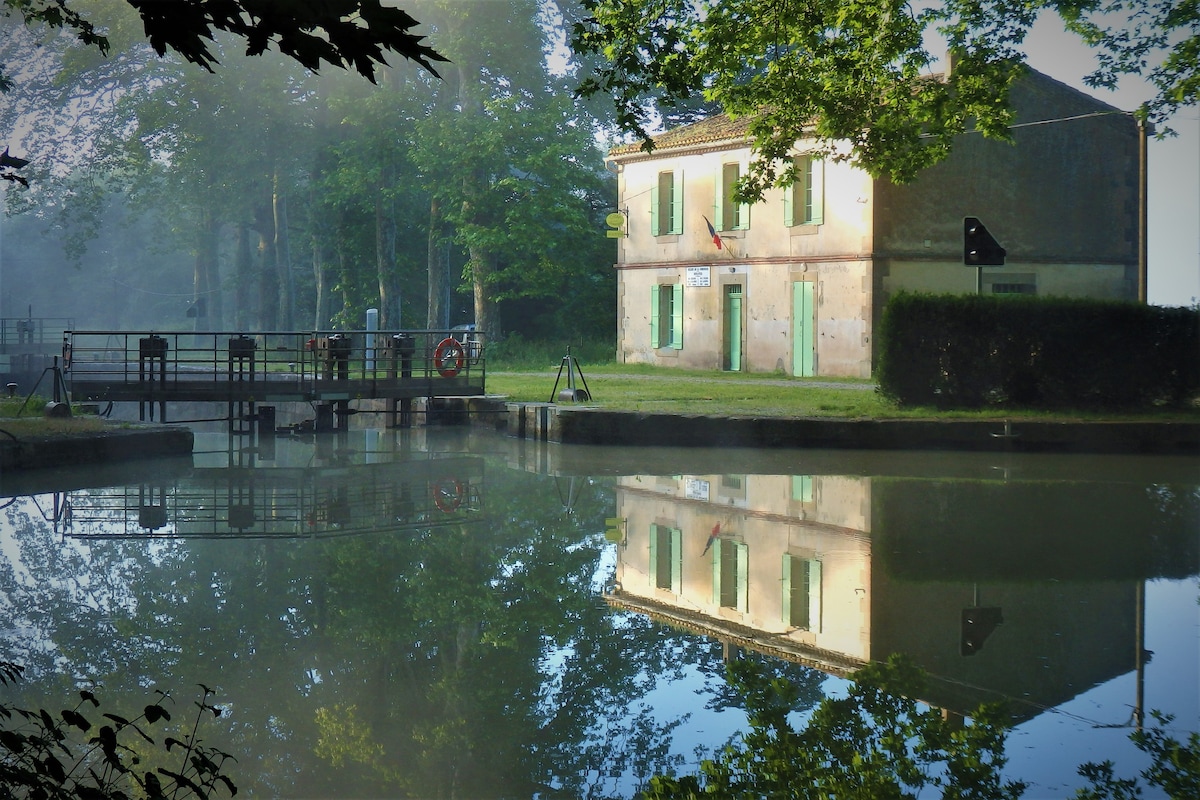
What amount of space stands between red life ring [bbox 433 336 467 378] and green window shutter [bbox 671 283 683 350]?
29.8 feet

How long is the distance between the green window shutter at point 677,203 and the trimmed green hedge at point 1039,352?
1388 centimetres

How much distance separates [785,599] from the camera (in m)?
7.87

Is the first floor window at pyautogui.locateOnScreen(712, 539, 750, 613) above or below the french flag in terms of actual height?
below

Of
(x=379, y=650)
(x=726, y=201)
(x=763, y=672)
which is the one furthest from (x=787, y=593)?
(x=726, y=201)

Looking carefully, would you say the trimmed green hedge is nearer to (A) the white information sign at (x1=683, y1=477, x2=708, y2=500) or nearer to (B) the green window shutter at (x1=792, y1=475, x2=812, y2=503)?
(B) the green window shutter at (x1=792, y1=475, x2=812, y2=503)

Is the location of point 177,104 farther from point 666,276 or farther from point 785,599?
point 785,599

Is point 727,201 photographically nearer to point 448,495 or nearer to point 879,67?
point 879,67

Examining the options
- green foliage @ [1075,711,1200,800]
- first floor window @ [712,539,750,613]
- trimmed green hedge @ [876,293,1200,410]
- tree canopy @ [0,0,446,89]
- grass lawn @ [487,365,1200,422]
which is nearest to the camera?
tree canopy @ [0,0,446,89]

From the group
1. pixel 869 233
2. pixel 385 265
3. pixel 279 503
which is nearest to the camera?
pixel 279 503

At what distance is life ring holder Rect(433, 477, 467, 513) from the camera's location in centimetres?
1243

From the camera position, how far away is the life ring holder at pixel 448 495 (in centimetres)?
1243

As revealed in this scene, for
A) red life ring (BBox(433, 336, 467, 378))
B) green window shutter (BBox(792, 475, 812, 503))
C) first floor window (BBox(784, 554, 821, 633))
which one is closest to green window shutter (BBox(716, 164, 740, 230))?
red life ring (BBox(433, 336, 467, 378))

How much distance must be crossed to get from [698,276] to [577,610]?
79.4ft

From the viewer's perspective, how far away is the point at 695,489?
13.1 m
